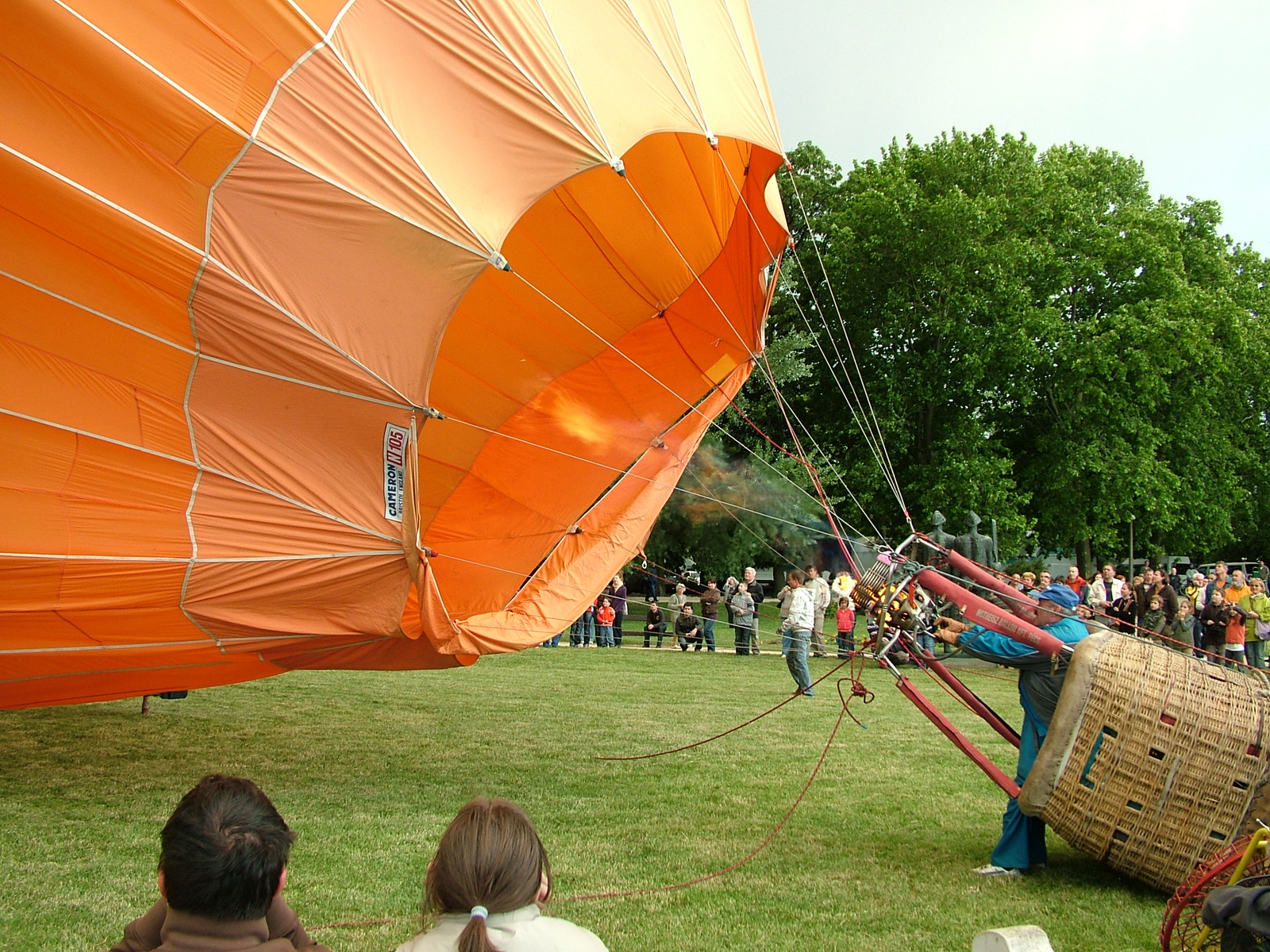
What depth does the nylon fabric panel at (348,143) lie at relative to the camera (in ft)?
15.7

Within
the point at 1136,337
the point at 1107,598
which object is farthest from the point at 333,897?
the point at 1136,337

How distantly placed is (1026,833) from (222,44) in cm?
518

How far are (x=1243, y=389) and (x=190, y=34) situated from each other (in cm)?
3262

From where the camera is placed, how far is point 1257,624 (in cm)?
1446

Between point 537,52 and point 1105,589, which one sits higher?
point 537,52

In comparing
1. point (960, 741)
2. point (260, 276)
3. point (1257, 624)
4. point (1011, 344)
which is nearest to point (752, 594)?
point (1257, 624)

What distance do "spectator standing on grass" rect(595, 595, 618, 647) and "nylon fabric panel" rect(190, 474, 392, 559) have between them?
12.0 m

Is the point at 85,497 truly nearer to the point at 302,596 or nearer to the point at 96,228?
the point at 302,596

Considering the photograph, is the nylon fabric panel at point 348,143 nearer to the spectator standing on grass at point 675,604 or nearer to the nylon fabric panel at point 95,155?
the nylon fabric panel at point 95,155

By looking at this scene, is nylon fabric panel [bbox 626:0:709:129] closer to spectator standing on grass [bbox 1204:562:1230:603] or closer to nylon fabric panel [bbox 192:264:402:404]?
nylon fabric panel [bbox 192:264:402:404]

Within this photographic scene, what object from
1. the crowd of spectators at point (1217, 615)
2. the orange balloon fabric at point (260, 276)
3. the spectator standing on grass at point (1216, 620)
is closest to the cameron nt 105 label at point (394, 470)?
the orange balloon fabric at point (260, 276)

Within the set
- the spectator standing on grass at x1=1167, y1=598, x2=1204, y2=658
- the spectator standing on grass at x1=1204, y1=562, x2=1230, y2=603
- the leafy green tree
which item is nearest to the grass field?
the spectator standing on grass at x1=1167, y1=598, x2=1204, y2=658

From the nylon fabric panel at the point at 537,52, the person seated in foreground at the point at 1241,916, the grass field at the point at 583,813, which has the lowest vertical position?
the grass field at the point at 583,813

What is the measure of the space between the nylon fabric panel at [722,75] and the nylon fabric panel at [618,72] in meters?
0.28
